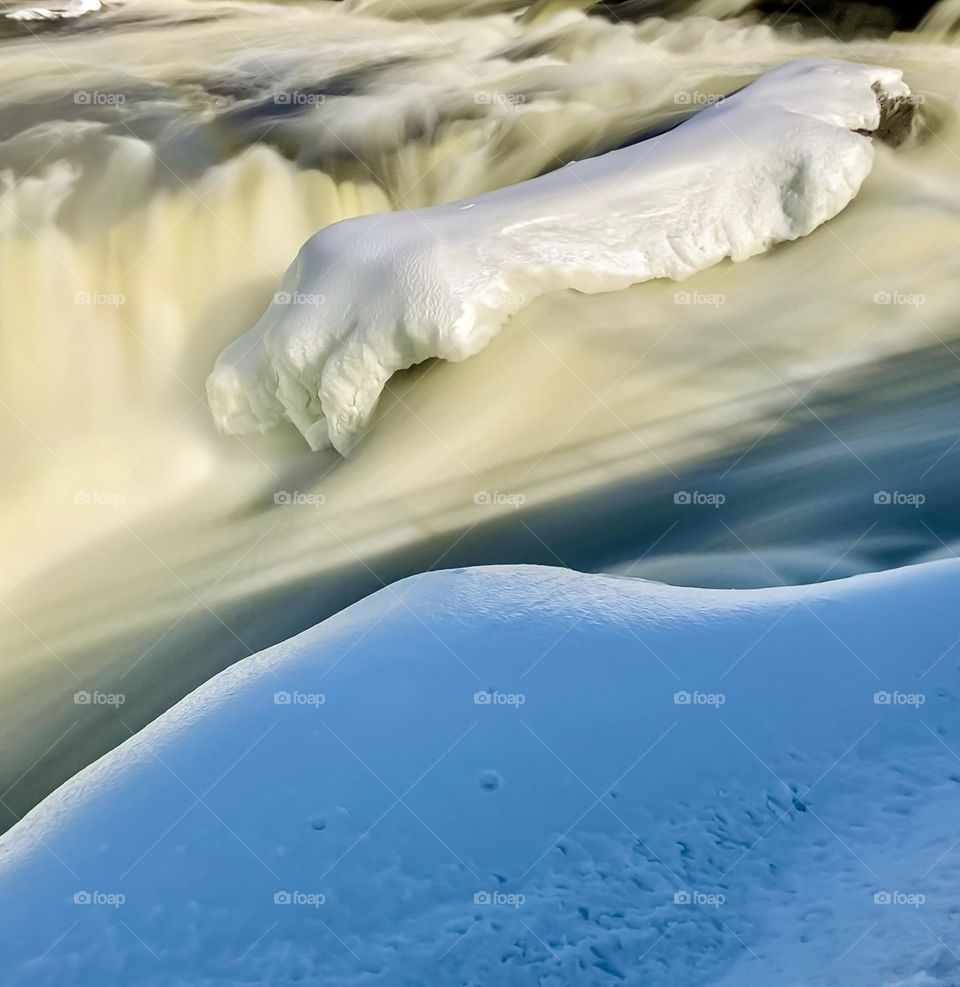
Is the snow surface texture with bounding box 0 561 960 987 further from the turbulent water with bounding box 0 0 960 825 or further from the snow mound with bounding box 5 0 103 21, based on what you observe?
the snow mound with bounding box 5 0 103 21

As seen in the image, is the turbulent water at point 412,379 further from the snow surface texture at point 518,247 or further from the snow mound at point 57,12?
the snow mound at point 57,12

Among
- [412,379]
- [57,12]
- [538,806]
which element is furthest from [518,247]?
[57,12]

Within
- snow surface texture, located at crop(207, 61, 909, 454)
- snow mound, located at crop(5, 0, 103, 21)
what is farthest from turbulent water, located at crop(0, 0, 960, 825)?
snow mound, located at crop(5, 0, 103, 21)

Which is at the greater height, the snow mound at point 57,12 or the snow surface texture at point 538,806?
the snow mound at point 57,12

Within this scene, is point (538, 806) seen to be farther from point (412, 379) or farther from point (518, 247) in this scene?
point (518, 247)

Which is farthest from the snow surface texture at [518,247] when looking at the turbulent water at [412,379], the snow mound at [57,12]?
the snow mound at [57,12]
